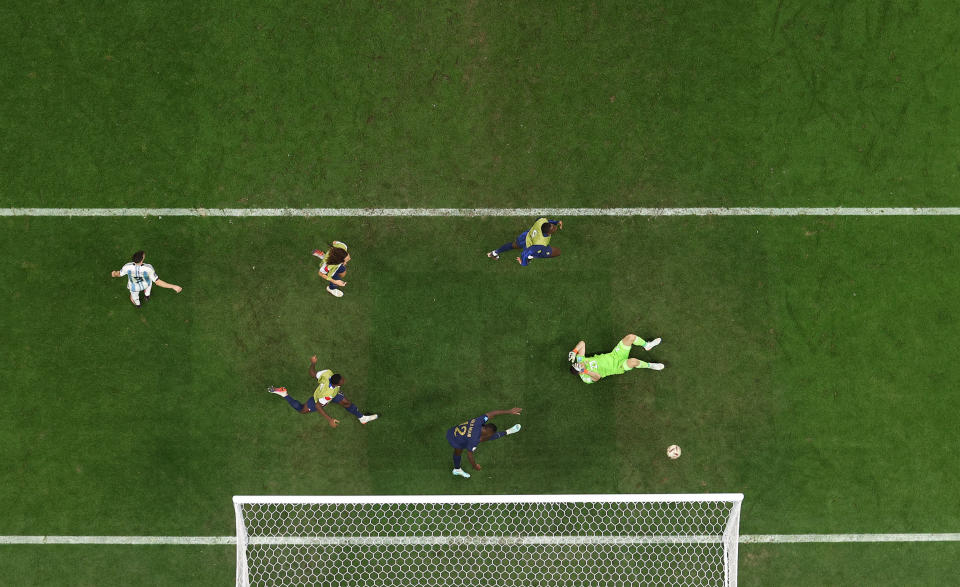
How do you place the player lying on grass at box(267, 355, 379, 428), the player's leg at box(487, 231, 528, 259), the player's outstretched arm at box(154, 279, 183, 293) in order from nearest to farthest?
the player lying on grass at box(267, 355, 379, 428), the player's leg at box(487, 231, 528, 259), the player's outstretched arm at box(154, 279, 183, 293)

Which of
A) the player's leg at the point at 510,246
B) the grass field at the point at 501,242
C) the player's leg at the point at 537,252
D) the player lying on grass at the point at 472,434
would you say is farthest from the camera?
the grass field at the point at 501,242

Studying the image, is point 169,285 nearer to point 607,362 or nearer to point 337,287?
point 337,287

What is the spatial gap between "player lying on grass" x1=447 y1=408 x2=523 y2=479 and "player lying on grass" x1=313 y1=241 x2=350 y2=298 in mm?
2084

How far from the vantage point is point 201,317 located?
734 centimetres

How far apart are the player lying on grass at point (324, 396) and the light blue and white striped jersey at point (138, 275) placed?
1804 mm

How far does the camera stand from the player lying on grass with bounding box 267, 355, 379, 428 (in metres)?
6.78

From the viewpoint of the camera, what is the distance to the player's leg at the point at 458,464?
6974 millimetres

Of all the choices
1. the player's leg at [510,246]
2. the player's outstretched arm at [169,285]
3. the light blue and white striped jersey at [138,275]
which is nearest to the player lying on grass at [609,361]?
the player's leg at [510,246]

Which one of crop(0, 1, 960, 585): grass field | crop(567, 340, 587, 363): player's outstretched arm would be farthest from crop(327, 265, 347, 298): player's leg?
crop(567, 340, 587, 363): player's outstretched arm

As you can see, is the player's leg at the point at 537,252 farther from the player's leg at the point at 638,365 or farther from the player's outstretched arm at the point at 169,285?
the player's outstretched arm at the point at 169,285

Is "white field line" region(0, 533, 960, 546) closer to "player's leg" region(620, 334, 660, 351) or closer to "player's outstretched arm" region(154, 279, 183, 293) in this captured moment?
"player's leg" region(620, 334, 660, 351)

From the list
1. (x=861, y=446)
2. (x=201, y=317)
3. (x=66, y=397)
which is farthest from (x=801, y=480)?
(x=66, y=397)

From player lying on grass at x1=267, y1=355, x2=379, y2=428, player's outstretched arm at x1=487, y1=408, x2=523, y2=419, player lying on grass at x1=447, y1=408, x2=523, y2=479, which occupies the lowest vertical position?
player lying on grass at x1=447, y1=408, x2=523, y2=479

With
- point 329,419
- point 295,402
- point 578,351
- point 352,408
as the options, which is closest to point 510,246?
point 578,351
